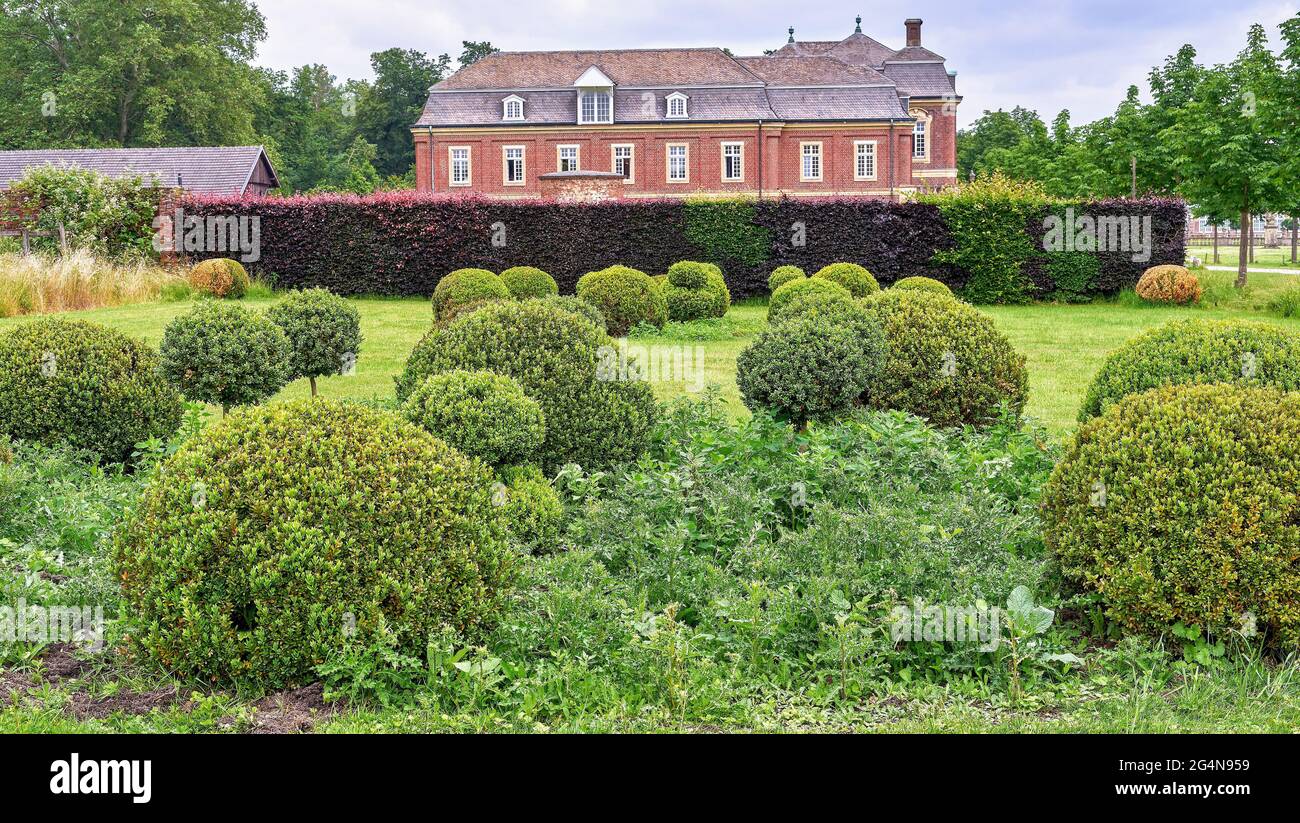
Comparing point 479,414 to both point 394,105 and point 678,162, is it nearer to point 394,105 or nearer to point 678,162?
point 678,162

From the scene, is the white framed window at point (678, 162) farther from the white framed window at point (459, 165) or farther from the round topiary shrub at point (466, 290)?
the round topiary shrub at point (466, 290)

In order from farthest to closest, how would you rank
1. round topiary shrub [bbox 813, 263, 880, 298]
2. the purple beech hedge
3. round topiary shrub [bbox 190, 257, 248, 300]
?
1. the purple beech hedge
2. round topiary shrub [bbox 190, 257, 248, 300]
3. round topiary shrub [bbox 813, 263, 880, 298]

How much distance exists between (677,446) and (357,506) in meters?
3.28

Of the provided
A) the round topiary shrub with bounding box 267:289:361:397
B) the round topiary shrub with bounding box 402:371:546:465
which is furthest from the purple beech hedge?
the round topiary shrub with bounding box 402:371:546:465

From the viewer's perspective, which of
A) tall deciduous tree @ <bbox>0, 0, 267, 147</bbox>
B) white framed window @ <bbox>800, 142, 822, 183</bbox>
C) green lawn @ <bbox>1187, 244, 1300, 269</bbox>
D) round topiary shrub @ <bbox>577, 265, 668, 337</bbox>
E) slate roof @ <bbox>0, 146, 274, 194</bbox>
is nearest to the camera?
round topiary shrub @ <bbox>577, 265, 668, 337</bbox>

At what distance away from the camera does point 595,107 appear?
1986 inches

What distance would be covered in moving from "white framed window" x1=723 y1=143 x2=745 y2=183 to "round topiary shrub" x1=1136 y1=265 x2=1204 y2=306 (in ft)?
92.2

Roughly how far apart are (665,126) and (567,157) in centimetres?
477

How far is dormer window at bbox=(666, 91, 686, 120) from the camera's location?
164 ft

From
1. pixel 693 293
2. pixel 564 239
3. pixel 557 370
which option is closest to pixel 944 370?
pixel 557 370

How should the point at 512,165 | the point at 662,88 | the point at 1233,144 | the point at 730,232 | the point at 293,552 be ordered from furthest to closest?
1. the point at 512,165
2. the point at 662,88
3. the point at 1233,144
4. the point at 730,232
5. the point at 293,552

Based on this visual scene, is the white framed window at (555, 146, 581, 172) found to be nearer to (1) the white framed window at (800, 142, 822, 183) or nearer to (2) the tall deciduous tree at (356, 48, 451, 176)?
(1) the white framed window at (800, 142, 822, 183)

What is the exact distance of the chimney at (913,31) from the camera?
211 ft
